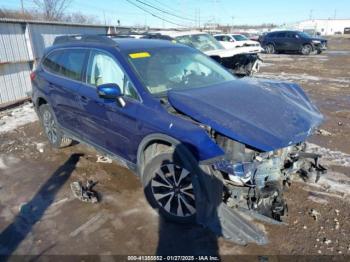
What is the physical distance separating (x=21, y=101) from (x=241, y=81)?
7.54 metres

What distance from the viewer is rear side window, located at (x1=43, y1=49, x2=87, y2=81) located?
455 cm

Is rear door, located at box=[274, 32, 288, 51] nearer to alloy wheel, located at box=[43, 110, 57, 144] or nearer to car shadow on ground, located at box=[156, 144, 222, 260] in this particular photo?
alloy wheel, located at box=[43, 110, 57, 144]

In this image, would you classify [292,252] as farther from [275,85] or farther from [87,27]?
[87,27]

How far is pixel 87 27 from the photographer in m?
13.4

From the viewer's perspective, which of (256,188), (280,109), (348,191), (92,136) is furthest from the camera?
(92,136)

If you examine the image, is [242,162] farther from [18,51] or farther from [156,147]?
[18,51]

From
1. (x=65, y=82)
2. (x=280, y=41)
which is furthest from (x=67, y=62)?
(x=280, y=41)

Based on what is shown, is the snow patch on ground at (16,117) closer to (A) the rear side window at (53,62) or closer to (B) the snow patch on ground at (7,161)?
(B) the snow patch on ground at (7,161)

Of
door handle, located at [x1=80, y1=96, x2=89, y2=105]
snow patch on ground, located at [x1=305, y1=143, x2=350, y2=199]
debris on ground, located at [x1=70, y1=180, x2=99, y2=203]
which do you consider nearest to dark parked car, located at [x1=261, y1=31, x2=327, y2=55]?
snow patch on ground, located at [x1=305, y1=143, x2=350, y2=199]

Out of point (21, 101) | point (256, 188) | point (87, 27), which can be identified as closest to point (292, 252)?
point (256, 188)

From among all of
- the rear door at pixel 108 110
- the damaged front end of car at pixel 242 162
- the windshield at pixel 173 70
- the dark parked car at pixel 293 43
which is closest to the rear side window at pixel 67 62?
the rear door at pixel 108 110

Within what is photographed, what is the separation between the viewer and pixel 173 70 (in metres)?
4.11

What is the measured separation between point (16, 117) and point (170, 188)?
20.3 feet

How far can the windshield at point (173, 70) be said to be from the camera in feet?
12.5
